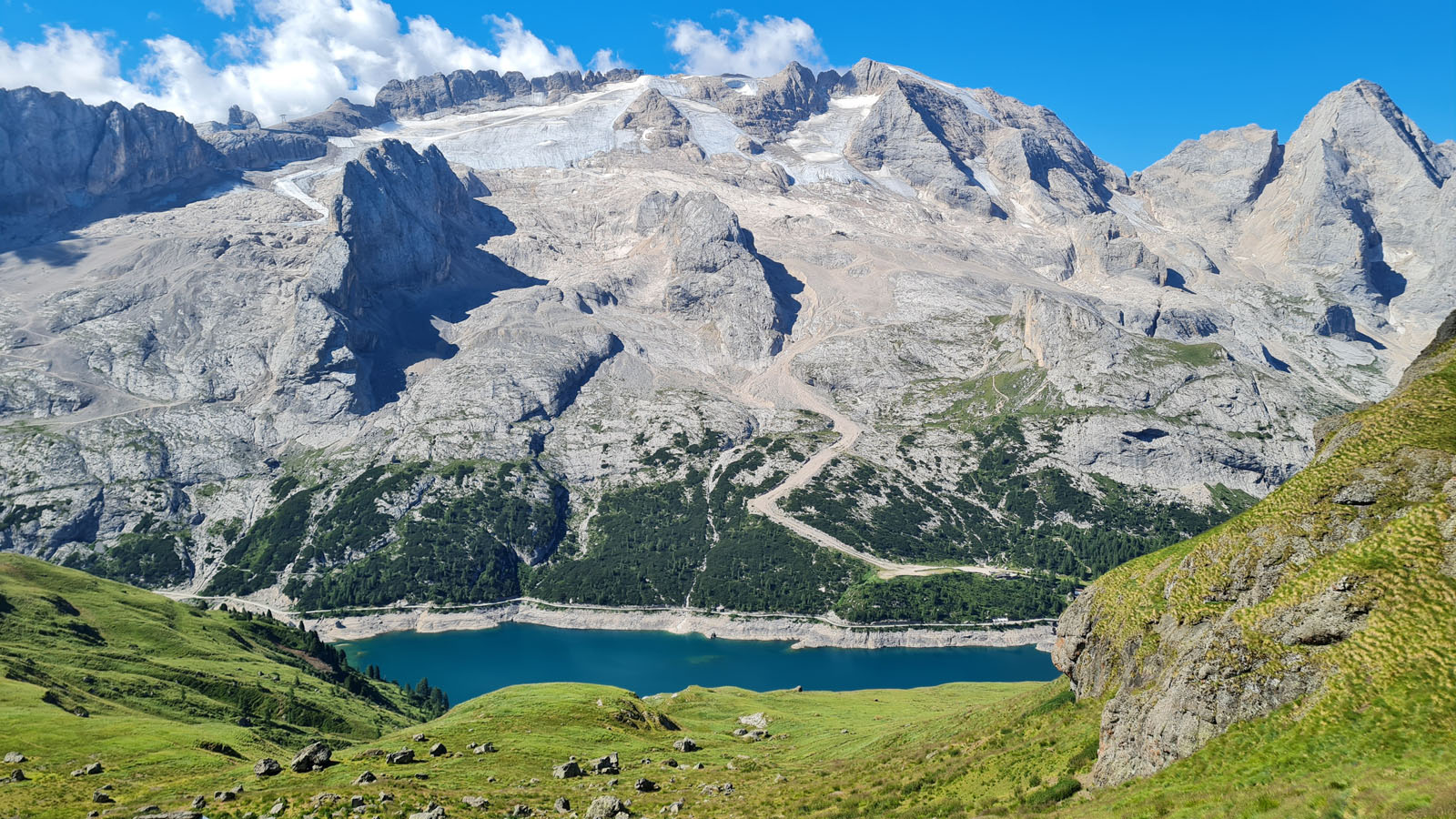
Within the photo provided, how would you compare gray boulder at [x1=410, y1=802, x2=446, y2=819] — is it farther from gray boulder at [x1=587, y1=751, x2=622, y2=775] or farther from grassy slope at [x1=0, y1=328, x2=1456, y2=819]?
gray boulder at [x1=587, y1=751, x2=622, y2=775]

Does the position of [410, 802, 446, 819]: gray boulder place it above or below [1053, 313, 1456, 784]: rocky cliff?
below

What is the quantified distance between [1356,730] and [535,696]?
215 ft

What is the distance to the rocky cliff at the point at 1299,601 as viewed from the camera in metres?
23.5

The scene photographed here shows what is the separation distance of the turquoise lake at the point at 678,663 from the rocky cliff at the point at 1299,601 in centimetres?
12823

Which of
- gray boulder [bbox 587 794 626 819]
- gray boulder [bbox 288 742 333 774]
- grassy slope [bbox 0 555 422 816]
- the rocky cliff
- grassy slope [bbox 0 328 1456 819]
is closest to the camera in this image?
grassy slope [bbox 0 328 1456 819]

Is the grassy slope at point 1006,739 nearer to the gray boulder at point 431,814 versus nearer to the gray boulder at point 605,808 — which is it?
the gray boulder at point 431,814

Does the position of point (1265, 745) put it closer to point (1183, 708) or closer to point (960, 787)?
point (1183, 708)

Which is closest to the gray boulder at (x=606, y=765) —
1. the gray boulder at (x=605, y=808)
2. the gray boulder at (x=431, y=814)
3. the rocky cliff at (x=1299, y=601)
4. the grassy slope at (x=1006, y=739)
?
the grassy slope at (x=1006, y=739)

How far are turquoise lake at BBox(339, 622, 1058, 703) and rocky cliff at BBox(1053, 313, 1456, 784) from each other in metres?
128

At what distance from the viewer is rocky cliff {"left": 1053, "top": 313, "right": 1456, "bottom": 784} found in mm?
23500

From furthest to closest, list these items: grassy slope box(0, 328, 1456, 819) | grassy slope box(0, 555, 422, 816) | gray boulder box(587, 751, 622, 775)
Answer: grassy slope box(0, 555, 422, 816)
gray boulder box(587, 751, 622, 775)
grassy slope box(0, 328, 1456, 819)

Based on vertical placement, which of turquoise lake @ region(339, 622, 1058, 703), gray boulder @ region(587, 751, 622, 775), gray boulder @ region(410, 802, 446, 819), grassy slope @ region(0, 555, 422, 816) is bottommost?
turquoise lake @ region(339, 622, 1058, 703)

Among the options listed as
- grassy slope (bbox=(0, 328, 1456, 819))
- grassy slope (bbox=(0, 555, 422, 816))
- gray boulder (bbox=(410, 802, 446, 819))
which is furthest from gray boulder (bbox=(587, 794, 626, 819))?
grassy slope (bbox=(0, 555, 422, 816))

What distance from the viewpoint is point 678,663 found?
177 metres
